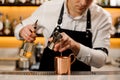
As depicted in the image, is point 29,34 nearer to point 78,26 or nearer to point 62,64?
point 62,64

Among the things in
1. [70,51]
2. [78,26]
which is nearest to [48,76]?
[70,51]

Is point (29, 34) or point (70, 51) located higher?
point (29, 34)

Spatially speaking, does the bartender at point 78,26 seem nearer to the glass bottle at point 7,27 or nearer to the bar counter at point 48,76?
the bar counter at point 48,76

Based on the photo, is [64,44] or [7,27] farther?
[7,27]

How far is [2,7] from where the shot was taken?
3762 millimetres

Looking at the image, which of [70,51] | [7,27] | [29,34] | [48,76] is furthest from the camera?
[7,27]

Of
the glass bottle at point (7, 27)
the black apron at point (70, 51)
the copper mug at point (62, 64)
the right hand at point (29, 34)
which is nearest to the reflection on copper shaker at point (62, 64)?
the copper mug at point (62, 64)

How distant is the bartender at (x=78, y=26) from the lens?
5.73 ft

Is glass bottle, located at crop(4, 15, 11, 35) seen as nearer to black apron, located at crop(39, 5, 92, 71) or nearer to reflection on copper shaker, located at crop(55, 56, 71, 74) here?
black apron, located at crop(39, 5, 92, 71)

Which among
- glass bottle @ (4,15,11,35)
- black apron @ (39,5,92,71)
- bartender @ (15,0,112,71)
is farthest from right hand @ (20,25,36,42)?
A: glass bottle @ (4,15,11,35)

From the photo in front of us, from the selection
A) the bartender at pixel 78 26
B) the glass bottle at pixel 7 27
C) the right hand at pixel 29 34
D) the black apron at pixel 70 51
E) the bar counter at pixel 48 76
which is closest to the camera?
the bar counter at pixel 48 76

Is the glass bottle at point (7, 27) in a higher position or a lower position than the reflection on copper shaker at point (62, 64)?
higher

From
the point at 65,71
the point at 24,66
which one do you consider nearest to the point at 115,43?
the point at 24,66

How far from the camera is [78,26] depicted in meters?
1.91
